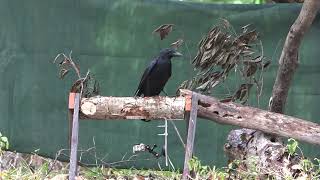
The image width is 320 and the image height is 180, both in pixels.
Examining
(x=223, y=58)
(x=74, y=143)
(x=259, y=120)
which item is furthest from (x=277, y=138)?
(x=74, y=143)

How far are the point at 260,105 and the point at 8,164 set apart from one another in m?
1.93

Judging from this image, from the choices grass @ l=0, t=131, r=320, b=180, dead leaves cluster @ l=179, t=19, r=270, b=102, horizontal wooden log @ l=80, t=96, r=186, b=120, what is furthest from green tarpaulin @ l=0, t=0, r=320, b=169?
horizontal wooden log @ l=80, t=96, r=186, b=120

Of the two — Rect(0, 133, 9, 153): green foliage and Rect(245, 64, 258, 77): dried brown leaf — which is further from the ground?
Rect(245, 64, 258, 77): dried brown leaf

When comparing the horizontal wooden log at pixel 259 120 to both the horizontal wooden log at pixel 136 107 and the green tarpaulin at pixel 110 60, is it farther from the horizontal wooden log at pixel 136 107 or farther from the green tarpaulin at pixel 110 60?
the green tarpaulin at pixel 110 60

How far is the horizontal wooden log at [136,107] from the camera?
3764 millimetres

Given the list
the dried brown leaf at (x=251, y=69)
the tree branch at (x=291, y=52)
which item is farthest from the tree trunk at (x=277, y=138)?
the dried brown leaf at (x=251, y=69)

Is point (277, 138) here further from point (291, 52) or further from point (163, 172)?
point (163, 172)

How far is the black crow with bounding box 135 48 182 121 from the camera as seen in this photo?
14.0 feet

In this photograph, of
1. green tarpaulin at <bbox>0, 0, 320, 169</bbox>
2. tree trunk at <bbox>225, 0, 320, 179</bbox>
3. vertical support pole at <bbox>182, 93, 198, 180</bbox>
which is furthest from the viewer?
green tarpaulin at <bbox>0, 0, 320, 169</bbox>

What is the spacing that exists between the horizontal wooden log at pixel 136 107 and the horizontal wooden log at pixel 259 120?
279mm

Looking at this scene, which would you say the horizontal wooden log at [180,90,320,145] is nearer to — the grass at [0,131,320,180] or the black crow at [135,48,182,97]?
the grass at [0,131,320,180]

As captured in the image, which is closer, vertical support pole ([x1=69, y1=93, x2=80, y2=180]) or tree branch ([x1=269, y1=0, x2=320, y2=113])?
vertical support pole ([x1=69, y1=93, x2=80, y2=180])

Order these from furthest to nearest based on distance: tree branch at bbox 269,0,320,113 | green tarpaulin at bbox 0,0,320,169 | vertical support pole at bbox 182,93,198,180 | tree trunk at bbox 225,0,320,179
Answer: green tarpaulin at bbox 0,0,320,169 → tree branch at bbox 269,0,320,113 → tree trunk at bbox 225,0,320,179 → vertical support pole at bbox 182,93,198,180

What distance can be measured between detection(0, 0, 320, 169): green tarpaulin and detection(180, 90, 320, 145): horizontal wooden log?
80cm
